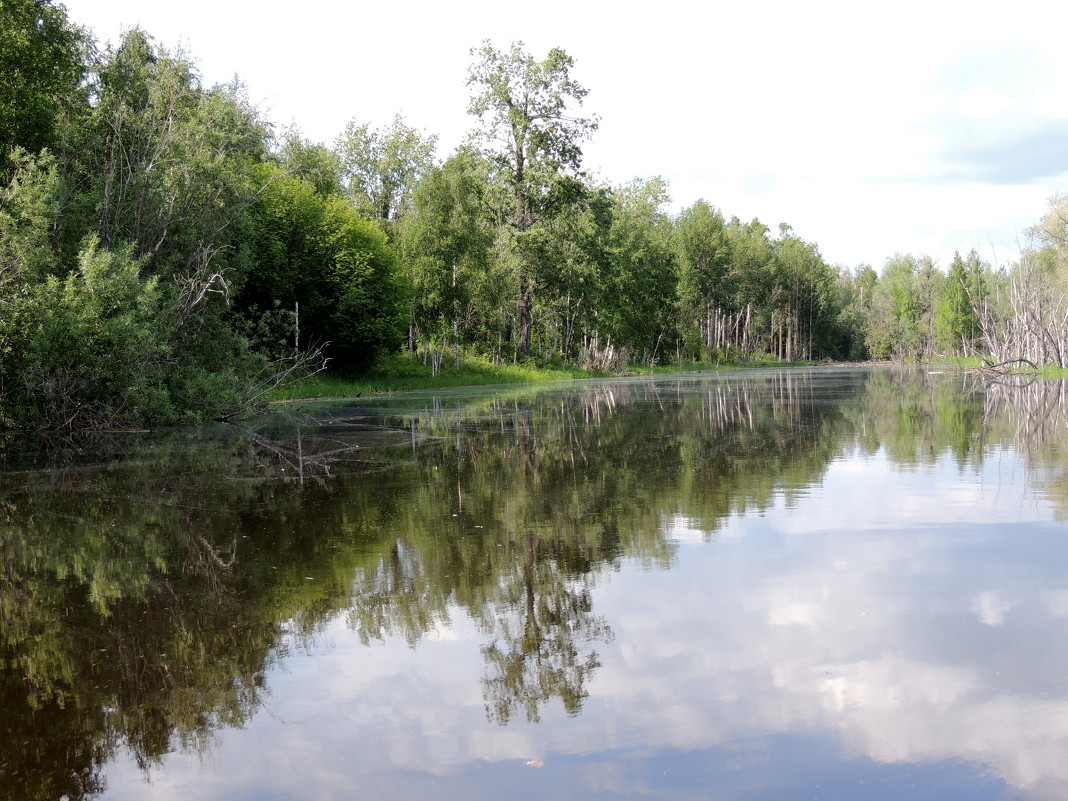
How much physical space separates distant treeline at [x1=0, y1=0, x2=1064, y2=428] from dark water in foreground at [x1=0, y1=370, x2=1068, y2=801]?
280 inches

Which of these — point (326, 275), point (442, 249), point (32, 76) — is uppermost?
point (32, 76)

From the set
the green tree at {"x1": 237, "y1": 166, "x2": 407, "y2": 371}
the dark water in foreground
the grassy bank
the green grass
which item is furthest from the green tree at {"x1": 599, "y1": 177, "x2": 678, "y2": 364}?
the dark water in foreground

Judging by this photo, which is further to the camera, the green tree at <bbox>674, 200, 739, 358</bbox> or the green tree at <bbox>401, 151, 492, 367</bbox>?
the green tree at <bbox>674, 200, 739, 358</bbox>

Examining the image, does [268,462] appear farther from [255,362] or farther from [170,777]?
[255,362]

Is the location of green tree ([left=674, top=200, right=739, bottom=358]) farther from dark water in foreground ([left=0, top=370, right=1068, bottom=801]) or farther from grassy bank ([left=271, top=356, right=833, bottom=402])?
dark water in foreground ([left=0, top=370, right=1068, bottom=801])

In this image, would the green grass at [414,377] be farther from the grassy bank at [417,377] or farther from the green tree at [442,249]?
the green tree at [442,249]

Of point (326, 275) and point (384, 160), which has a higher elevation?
point (384, 160)

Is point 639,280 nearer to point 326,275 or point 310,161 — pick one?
point 310,161

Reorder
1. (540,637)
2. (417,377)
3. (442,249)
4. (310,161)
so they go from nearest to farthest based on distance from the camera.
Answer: (540,637)
(417,377)
(442,249)
(310,161)

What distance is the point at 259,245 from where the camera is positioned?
36.5 meters

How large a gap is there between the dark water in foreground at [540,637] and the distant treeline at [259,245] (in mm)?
7103

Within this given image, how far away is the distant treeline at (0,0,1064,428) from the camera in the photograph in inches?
717

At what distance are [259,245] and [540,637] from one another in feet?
111

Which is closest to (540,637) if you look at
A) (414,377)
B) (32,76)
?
(32,76)
